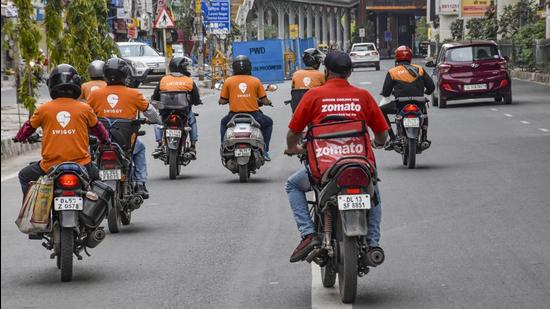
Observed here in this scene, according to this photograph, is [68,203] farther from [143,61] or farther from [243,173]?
[143,61]

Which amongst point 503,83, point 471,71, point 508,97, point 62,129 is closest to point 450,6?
point 508,97

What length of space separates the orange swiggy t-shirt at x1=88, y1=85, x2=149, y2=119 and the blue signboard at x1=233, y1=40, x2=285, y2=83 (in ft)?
121

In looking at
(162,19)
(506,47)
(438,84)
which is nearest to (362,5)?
(506,47)

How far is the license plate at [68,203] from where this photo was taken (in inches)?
318

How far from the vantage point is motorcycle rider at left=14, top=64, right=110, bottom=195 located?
8258 mm

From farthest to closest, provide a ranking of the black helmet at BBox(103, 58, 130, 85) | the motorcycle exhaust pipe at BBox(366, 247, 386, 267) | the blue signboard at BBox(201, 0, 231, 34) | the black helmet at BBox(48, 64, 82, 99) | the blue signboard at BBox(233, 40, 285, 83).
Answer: the blue signboard at BBox(201, 0, 231, 34) < the blue signboard at BBox(233, 40, 285, 83) < the black helmet at BBox(103, 58, 130, 85) < the black helmet at BBox(48, 64, 82, 99) < the motorcycle exhaust pipe at BBox(366, 247, 386, 267)

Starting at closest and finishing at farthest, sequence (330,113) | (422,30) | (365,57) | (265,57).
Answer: (330,113) → (265,57) → (365,57) → (422,30)

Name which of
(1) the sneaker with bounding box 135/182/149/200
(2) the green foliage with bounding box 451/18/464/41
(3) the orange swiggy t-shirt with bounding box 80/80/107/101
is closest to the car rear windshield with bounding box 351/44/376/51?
(2) the green foliage with bounding box 451/18/464/41

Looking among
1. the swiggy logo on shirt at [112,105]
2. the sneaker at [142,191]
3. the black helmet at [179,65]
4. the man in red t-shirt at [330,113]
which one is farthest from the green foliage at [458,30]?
the man in red t-shirt at [330,113]

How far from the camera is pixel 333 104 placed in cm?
720

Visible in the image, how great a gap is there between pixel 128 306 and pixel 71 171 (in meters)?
1.13

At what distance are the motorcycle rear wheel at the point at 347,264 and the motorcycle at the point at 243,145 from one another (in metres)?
8.59

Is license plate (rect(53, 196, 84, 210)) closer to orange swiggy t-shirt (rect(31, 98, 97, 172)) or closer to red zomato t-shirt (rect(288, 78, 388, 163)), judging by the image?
orange swiggy t-shirt (rect(31, 98, 97, 172))

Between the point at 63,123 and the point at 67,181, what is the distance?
0.41 metres
